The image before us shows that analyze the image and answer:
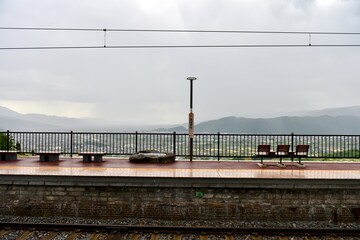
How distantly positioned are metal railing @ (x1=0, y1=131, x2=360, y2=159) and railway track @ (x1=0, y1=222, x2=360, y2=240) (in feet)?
18.5

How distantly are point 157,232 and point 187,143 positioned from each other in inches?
253

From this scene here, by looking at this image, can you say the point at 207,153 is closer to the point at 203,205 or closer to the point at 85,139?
the point at 203,205

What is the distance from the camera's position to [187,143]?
44.1 feet

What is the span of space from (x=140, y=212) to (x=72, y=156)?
6.60 m

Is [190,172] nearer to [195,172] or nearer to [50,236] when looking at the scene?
[195,172]

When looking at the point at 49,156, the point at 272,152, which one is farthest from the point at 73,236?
the point at 272,152

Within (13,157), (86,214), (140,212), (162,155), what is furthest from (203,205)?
(13,157)

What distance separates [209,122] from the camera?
13612 centimetres

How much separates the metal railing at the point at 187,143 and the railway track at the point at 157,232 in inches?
222

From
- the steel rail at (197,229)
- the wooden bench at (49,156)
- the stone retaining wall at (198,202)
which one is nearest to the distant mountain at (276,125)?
the wooden bench at (49,156)

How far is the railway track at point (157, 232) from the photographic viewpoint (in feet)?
23.4

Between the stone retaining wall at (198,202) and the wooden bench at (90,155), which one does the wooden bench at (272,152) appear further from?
the wooden bench at (90,155)

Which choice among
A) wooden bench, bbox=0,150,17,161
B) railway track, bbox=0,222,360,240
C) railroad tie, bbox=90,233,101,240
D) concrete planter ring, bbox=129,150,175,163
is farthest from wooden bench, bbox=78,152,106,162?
railroad tie, bbox=90,233,101,240

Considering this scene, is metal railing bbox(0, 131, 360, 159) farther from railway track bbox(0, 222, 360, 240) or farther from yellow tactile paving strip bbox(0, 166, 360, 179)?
railway track bbox(0, 222, 360, 240)
